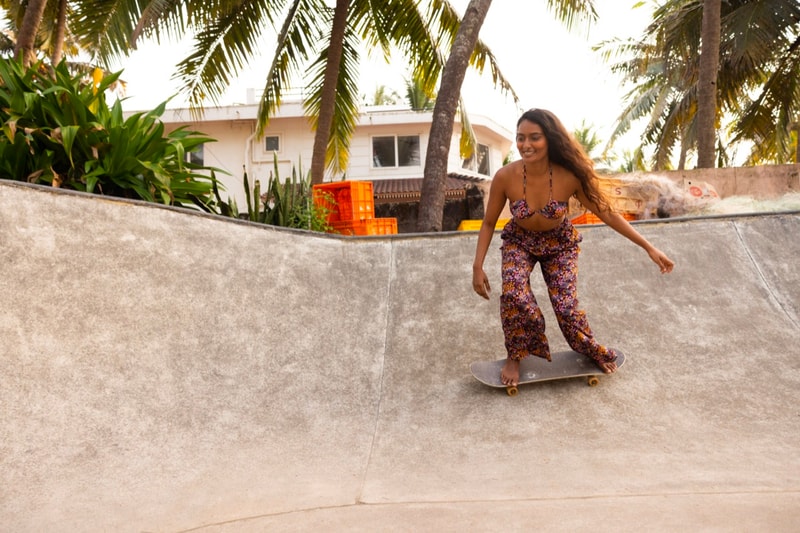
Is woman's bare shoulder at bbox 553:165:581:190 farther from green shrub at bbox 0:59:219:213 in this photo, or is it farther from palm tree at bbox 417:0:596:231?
palm tree at bbox 417:0:596:231

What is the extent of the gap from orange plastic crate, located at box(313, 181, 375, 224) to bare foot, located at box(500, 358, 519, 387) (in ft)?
16.3

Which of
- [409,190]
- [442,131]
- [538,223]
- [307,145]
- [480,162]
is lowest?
[538,223]

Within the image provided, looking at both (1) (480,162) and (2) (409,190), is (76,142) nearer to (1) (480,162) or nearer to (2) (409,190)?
(2) (409,190)

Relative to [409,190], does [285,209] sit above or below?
below

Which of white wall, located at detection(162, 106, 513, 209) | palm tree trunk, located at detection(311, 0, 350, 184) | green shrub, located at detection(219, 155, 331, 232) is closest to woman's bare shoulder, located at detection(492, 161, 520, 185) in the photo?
green shrub, located at detection(219, 155, 331, 232)

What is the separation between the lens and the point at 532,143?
4.69m

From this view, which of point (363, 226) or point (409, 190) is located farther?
point (409, 190)

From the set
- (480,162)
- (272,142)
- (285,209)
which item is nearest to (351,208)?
(285,209)

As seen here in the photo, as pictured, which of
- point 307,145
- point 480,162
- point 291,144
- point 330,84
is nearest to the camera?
point 330,84

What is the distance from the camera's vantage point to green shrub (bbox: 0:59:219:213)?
6.69 m

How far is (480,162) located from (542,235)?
2306cm

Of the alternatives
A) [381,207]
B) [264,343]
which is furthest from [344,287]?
[381,207]

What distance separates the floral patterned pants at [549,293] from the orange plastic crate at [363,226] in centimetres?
454

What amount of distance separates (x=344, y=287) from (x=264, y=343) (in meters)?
1.12
